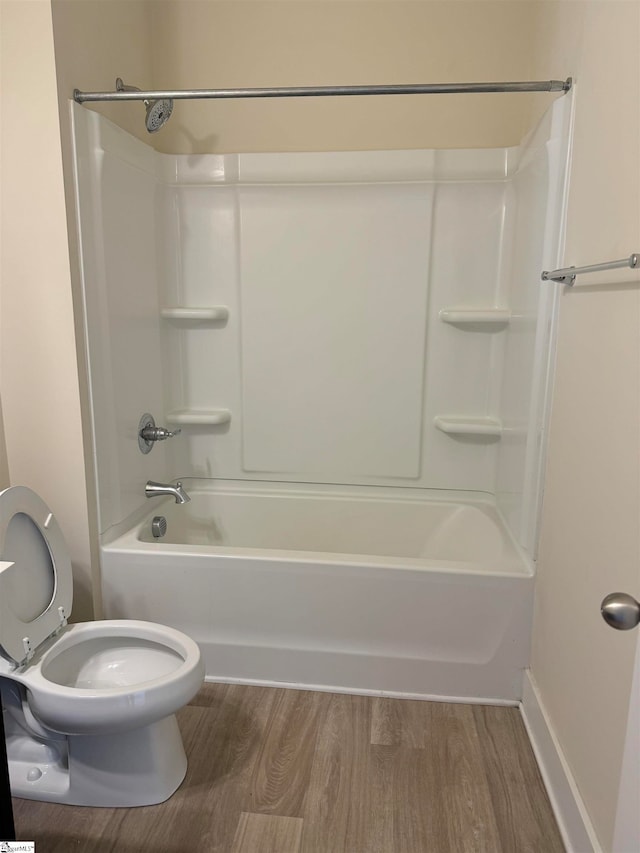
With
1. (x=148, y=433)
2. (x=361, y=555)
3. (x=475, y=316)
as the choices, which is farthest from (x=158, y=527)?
(x=475, y=316)

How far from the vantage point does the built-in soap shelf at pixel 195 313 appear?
250 cm

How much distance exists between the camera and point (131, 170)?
219 cm

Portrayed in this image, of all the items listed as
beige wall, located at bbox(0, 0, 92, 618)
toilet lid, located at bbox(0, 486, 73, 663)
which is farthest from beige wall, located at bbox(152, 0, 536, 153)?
toilet lid, located at bbox(0, 486, 73, 663)

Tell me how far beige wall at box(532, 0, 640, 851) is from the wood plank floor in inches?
8.8

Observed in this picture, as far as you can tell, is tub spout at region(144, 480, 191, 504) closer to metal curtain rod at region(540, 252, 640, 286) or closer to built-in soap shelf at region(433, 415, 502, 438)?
built-in soap shelf at region(433, 415, 502, 438)

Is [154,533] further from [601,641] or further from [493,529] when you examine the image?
[601,641]

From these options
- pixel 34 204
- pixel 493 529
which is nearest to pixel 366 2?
pixel 34 204

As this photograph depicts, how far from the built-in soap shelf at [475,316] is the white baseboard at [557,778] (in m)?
1.26

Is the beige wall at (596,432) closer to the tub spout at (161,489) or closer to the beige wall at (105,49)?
the tub spout at (161,489)

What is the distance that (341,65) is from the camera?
2350 mm

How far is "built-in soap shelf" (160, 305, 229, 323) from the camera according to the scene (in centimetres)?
250

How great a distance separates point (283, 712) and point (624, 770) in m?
1.18

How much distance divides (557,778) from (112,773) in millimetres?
1151

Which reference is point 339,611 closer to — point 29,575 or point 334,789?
point 334,789
